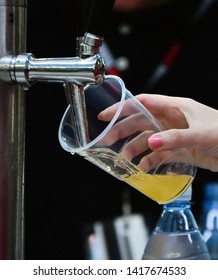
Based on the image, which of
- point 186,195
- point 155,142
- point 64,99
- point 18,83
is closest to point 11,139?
point 18,83

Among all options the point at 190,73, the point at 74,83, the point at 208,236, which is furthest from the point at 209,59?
the point at 74,83

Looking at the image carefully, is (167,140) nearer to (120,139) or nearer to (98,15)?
(120,139)

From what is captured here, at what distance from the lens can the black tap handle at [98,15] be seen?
2.16ft

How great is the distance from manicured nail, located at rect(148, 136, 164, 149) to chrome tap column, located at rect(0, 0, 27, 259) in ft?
0.49

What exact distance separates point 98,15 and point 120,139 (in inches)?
6.1

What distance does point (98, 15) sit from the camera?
0.66m

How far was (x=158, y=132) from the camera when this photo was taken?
0.78 m

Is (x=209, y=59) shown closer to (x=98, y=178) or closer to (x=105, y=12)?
(x=98, y=178)

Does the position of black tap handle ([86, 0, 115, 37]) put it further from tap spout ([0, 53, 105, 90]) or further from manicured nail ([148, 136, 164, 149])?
manicured nail ([148, 136, 164, 149])

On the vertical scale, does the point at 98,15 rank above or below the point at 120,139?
above

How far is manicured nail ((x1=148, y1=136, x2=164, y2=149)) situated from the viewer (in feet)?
2.42

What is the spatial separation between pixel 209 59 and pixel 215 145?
3.42ft

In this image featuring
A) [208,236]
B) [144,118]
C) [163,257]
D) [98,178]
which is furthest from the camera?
[98,178]

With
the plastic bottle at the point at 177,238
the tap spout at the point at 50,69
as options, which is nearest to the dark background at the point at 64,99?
the plastic bottle at the point at 177,238
